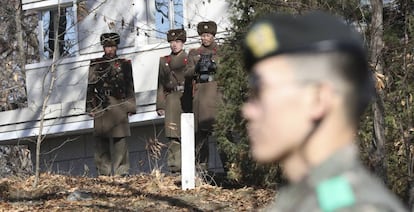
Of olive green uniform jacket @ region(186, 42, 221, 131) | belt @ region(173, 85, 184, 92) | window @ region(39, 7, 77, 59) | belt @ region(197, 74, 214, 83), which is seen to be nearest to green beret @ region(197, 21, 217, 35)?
olive green uniform jacket @ region(186, 42, 221, 131)

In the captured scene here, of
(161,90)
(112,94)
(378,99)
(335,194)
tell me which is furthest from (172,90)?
(335,194)

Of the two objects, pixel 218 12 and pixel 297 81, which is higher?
pixel 218 12

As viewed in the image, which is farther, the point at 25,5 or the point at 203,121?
the point at 25,5

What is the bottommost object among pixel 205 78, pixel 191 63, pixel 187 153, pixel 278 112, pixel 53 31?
pixel 187 153

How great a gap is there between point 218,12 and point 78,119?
9.13ft

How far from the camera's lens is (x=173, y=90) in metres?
11.8

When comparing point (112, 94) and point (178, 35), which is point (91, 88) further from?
point (178, 35)

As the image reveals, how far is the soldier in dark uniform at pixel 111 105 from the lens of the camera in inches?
476

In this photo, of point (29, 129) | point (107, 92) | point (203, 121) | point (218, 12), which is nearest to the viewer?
point (203, 121)

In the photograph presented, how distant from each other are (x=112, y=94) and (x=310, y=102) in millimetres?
10417

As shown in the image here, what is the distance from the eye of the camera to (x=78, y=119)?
15.6 m

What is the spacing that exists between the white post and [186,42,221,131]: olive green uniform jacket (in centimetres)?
52

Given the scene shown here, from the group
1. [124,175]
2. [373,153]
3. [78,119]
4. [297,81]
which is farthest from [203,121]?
[297,81]

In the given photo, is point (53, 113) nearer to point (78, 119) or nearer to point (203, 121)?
point (78, 119)
